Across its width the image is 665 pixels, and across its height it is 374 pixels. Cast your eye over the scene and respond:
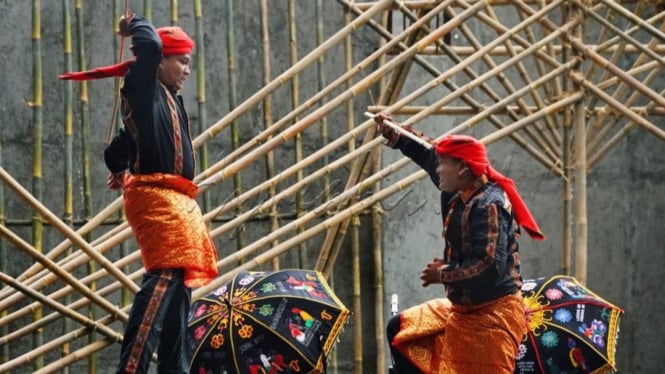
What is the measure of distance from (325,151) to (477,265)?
6.04 ft

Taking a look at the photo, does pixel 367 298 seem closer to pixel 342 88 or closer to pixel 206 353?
pixel 342 88

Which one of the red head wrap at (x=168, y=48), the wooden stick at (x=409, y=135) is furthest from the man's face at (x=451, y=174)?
the red head wrap at (x=168, y=48)

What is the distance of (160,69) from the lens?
5.51 m

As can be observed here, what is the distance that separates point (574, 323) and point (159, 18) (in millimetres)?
3807

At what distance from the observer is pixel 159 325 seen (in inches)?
209

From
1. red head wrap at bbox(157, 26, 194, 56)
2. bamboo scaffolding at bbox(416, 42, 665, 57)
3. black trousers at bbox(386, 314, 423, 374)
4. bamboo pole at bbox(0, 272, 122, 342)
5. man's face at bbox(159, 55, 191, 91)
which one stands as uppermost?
bamboo scaffolding at bbox(416, 42, 665, 57)

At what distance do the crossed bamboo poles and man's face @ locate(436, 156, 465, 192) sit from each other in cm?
139

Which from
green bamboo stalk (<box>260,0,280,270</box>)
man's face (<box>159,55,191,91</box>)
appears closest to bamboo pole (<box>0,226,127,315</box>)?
man's face (<box>159,55,191,91</box>)

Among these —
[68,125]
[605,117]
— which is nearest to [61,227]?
[68,125]

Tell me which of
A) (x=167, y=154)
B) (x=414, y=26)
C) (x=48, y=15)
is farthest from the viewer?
(x=48, y=15)

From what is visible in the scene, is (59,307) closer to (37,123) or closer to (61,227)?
(61,227)

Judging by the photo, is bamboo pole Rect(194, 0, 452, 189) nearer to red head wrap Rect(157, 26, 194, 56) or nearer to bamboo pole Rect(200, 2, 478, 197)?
bamboo pole Rect(200, 2, 478, 197)

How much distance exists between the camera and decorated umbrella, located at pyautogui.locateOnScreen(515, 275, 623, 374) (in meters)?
6.18

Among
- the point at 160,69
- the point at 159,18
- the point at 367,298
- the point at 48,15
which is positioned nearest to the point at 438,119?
the point at 367,298
